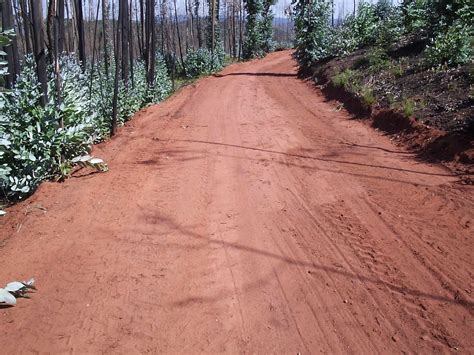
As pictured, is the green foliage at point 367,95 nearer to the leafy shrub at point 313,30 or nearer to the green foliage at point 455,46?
the green foliage at point 455,46

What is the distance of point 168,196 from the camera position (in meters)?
5.56

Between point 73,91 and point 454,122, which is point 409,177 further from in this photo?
point 73,91

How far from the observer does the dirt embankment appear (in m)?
6.66

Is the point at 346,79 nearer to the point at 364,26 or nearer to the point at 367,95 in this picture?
the point at 367,95

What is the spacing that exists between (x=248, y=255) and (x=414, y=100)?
236 inches

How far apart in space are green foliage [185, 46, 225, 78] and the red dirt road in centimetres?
2309

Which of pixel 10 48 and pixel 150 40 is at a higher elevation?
pixel 150 40

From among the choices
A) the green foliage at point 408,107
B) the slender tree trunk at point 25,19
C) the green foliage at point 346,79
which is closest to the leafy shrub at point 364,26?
the green foliage at point 346,79

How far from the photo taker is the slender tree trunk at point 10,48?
846 cm

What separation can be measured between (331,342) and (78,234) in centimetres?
287

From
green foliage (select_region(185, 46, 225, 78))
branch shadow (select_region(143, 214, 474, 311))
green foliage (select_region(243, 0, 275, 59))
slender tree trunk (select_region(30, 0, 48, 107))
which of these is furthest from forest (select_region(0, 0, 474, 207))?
green foliage (select_region(243, 0, 275, 59))

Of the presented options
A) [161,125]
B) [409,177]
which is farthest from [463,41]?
[161,125]

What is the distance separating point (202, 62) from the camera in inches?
1188

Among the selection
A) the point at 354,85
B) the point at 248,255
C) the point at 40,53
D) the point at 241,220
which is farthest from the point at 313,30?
the point at 248,255
